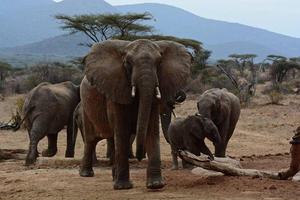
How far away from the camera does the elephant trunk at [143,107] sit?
21.9 feet

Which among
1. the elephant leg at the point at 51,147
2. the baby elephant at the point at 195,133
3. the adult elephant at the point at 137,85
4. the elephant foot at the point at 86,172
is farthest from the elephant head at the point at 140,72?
the elephant leg at the point at 51,147

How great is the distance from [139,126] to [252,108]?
19.2 meters

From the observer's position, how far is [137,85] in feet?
22.2

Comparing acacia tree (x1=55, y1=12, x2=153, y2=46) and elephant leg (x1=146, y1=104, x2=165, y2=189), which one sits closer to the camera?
elephant leg (x1=146, y1=104, x2=165, y2=189)

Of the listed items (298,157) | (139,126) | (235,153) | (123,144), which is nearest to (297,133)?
(298,157)

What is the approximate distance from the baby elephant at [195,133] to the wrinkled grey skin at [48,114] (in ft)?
9.37

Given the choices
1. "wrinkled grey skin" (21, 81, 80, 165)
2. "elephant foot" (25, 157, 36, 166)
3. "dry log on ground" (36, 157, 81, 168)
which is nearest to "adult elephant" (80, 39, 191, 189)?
"dry log on ground" (36, 157, 81, 168)

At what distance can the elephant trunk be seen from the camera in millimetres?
6668

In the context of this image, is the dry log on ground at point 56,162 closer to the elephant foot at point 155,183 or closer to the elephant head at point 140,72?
the elephant head at point 140,72

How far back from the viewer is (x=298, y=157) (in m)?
6.59

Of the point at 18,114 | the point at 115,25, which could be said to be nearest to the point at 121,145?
the point at 18,114

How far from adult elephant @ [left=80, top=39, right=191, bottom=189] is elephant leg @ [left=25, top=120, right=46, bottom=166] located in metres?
3.92

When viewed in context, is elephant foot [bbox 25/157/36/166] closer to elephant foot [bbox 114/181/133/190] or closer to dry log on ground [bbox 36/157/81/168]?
dry log on ground [bbox 36/157/81/168]

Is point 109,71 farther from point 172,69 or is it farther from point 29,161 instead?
point 29,161
